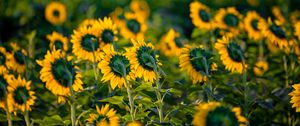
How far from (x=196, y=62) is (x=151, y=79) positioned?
0.37 meters

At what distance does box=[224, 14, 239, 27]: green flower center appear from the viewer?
534 cm

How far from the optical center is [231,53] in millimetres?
3805

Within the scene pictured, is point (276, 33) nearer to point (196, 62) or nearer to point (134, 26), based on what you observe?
point (196, 62)

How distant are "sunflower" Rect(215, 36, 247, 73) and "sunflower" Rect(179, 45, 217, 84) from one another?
190mm

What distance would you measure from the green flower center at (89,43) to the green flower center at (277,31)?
1386 millimetres

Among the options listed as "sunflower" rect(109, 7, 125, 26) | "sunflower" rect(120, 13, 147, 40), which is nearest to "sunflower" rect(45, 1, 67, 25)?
"sunflower" rect(109, 7, 125, 26)

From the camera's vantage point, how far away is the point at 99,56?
3859mm

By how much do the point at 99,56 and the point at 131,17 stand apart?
1.89 m

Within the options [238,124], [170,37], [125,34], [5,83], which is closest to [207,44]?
[170,37]

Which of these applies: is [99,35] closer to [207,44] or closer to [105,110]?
[105,110]

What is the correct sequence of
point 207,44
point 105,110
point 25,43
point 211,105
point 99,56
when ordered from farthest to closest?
1. point 25,43
2. point 207,44
3. point 99,56
4. point 105,110
5. point 211,105

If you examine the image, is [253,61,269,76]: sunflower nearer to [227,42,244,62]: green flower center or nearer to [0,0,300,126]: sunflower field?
[0,0,300,126]: sunflower field

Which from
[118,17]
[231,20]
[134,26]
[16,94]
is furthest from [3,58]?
[118,17]

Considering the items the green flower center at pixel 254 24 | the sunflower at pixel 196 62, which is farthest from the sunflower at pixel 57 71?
the green flower center at pixel 254 24
